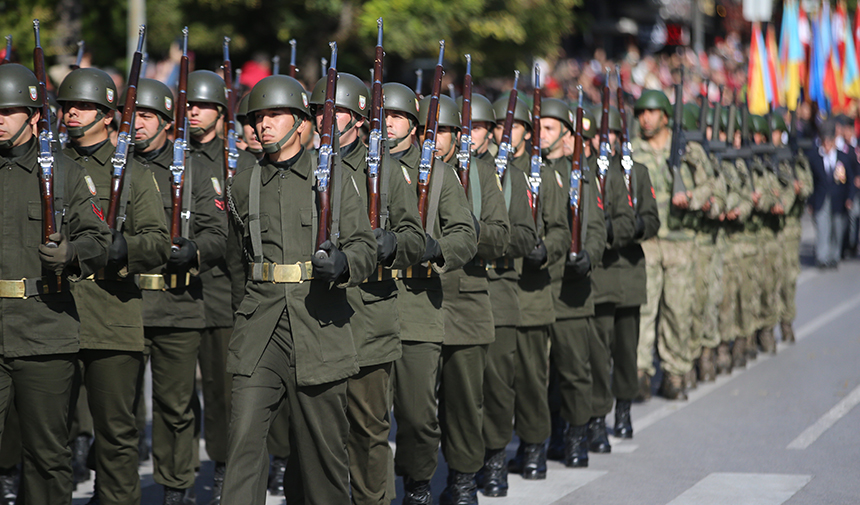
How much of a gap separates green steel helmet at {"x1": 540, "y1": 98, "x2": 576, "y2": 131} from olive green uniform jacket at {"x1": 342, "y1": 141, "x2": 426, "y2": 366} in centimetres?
271

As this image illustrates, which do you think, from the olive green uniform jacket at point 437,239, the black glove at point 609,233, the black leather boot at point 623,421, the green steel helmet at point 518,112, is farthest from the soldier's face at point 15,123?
the black leather boot at point 623,421

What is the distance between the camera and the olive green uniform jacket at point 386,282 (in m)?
5.59

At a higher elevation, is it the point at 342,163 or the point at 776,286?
the point at 342,163

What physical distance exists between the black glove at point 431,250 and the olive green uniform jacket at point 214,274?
1499mm

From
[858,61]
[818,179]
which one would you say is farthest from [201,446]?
[858,61]

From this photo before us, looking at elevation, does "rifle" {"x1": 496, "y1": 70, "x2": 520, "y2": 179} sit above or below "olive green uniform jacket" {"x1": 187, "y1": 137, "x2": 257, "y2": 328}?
above

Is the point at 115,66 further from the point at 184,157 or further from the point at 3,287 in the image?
the point at 3,287

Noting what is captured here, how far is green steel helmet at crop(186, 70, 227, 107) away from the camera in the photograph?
7.46m

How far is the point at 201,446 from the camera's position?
8297 millimetres

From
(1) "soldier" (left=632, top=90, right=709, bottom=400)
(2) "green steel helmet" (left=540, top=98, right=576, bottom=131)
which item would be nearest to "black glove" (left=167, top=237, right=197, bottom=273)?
(2) "green steel helmet" (left=540, top=98, right=576, bottom=131)

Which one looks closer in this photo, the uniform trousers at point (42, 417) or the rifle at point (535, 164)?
the uniform trousers at point (42, 417)

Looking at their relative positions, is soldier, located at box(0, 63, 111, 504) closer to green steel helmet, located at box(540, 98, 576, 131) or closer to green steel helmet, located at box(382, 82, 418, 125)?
green steel helmet, located at box(382, 82, 418, 125)

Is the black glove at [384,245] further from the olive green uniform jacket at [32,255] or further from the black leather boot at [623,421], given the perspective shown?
the black leather boot at [623,421]

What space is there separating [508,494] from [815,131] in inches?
648
